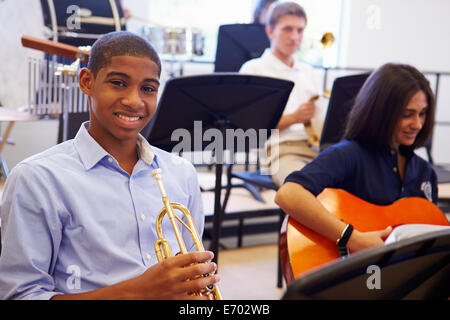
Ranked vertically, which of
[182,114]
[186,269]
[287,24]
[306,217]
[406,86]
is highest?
[287,24]

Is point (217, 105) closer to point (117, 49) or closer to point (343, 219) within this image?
point (343, 219)

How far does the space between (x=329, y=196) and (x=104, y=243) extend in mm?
985

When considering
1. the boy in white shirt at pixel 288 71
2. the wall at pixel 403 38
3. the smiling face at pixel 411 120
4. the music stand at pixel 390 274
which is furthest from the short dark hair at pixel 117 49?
the wall at pixel 403 38

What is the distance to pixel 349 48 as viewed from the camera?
654 cm

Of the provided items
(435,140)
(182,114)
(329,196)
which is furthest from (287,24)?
(435,140)

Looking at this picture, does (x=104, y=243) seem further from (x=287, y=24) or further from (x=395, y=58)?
(x=395, y=58)

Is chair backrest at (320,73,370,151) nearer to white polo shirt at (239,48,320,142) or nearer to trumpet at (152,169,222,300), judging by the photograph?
white polo shirt at (239,48,320,142)

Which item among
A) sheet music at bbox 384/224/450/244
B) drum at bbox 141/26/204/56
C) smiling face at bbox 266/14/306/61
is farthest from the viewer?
drum at bbox 141/26/204/56

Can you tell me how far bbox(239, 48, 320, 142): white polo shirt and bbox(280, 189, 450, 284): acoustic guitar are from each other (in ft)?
4.07

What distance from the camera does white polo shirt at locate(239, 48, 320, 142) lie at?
3139 millimetres

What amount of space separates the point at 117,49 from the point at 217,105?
943mm

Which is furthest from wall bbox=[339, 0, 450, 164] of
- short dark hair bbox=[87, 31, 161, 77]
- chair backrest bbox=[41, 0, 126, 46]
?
short dark hair bbox=[87, 31, 161, 77]

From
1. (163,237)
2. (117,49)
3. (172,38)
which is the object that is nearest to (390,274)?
(163,237)

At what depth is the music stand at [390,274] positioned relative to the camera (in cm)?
70
